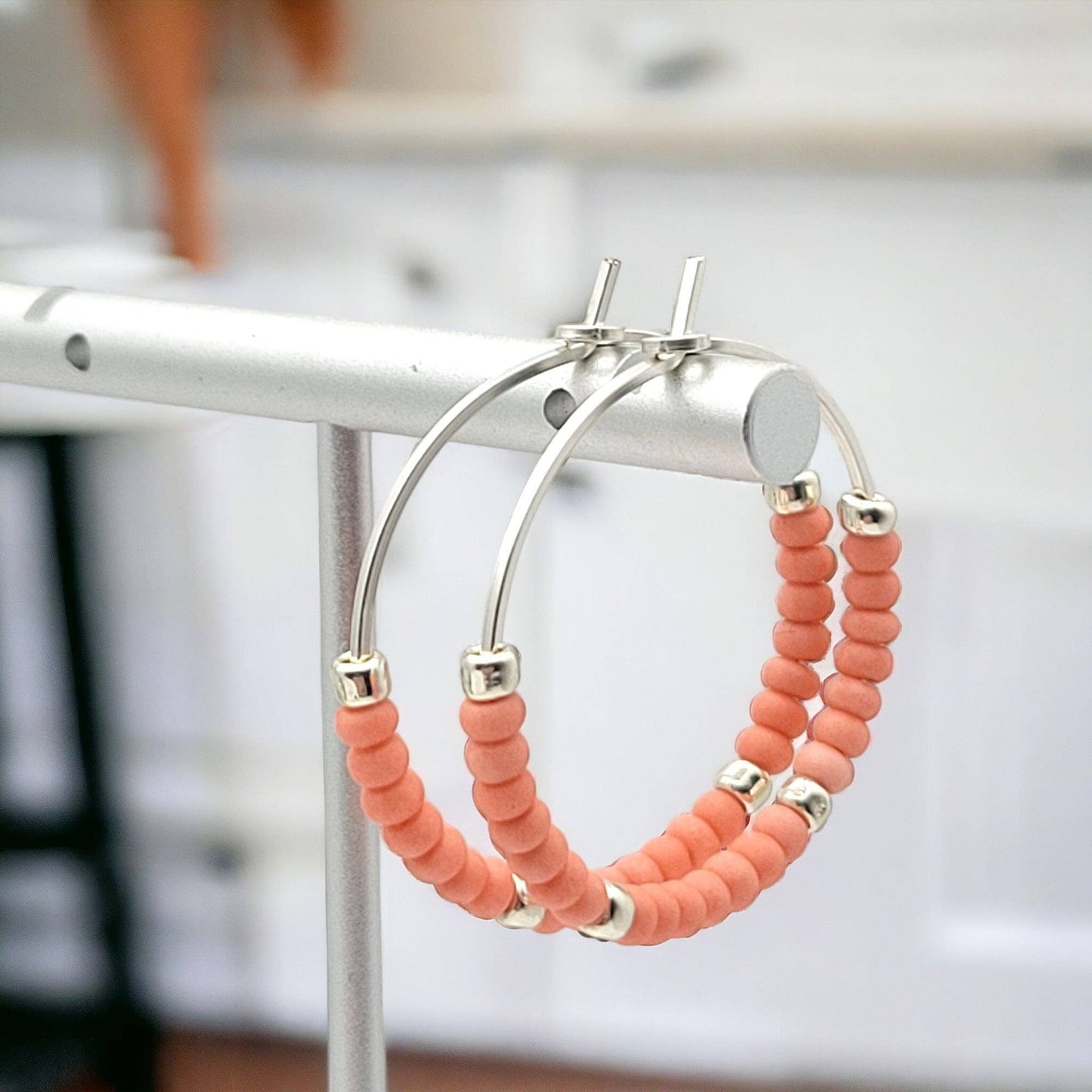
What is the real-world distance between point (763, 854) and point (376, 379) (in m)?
0.17

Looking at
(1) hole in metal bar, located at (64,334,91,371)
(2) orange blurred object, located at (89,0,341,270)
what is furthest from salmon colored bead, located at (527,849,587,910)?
(2) orange blurred object, located at (89,0,341,270)

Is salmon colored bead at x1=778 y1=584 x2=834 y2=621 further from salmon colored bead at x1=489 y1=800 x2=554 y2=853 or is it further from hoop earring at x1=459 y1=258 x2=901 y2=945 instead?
salmon colored bead at x1=489 y1=800 x2=554 y2=853

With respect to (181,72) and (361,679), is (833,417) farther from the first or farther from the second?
(181,72)

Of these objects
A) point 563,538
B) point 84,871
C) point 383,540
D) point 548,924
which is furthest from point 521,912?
point 84,871

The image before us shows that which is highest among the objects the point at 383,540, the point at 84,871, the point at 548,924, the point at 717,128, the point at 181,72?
the point at 181,72

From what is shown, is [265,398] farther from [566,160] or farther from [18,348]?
[566,160]

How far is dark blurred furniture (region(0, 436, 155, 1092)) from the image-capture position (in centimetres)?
141

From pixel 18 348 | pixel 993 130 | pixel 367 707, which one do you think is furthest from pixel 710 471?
pixel 993 130

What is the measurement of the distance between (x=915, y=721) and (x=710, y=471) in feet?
3.40

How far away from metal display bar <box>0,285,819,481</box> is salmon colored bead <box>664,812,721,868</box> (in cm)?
11

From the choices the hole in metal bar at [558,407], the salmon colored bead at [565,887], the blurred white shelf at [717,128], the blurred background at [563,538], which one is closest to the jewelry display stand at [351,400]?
the hole in metal bar at [558,407]

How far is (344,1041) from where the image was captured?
460mm

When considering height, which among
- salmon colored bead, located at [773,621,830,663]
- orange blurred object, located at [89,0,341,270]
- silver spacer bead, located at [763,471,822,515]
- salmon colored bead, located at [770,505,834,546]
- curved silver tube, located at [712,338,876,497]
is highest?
orange blurred object, located at [89,0,341,270]

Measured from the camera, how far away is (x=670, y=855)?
417 mm
